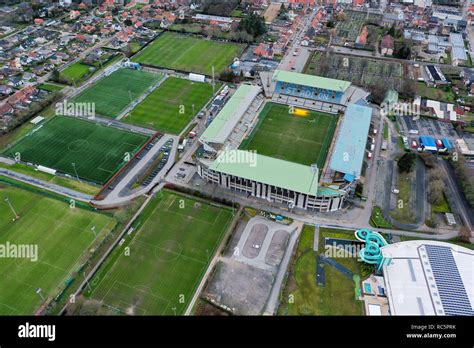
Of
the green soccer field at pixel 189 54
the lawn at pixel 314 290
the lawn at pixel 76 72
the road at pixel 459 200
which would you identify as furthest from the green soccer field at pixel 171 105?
the road at pixel 459 200

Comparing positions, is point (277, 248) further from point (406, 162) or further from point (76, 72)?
point (76, 72)

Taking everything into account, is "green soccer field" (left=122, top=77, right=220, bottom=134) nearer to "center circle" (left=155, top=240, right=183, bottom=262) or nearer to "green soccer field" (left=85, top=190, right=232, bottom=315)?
"green soccer field" (left=85, top=190, right=232, bottom=315)

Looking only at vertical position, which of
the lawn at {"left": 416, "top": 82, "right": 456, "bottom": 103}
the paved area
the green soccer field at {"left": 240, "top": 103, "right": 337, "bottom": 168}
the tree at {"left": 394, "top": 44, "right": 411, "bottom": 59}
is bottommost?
the paved area

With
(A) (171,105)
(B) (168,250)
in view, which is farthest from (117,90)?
(B) (168,250)

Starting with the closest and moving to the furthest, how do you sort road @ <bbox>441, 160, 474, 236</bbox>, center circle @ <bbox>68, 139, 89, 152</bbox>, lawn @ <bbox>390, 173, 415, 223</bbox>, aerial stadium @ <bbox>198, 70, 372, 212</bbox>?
road @ <bbox>441, 160, 474, 236</bbox> → lawn @ <bbox>390, 173, 415, 223</bbox> → aerial stadium @ <bbox>198, 70, 372, 212</bbox> → center circle @ <bbox>68, 139, 89, 152</bbox>

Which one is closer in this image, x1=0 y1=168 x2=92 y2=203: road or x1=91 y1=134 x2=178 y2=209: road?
x1=91 y1=134 x2=178 y2=209: road

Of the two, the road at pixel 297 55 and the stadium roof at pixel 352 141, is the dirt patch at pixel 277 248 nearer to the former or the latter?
the stadium roof at pixel 352 141

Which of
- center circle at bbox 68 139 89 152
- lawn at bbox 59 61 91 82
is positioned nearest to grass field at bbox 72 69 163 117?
lawn at bbox 59 61 91 82
